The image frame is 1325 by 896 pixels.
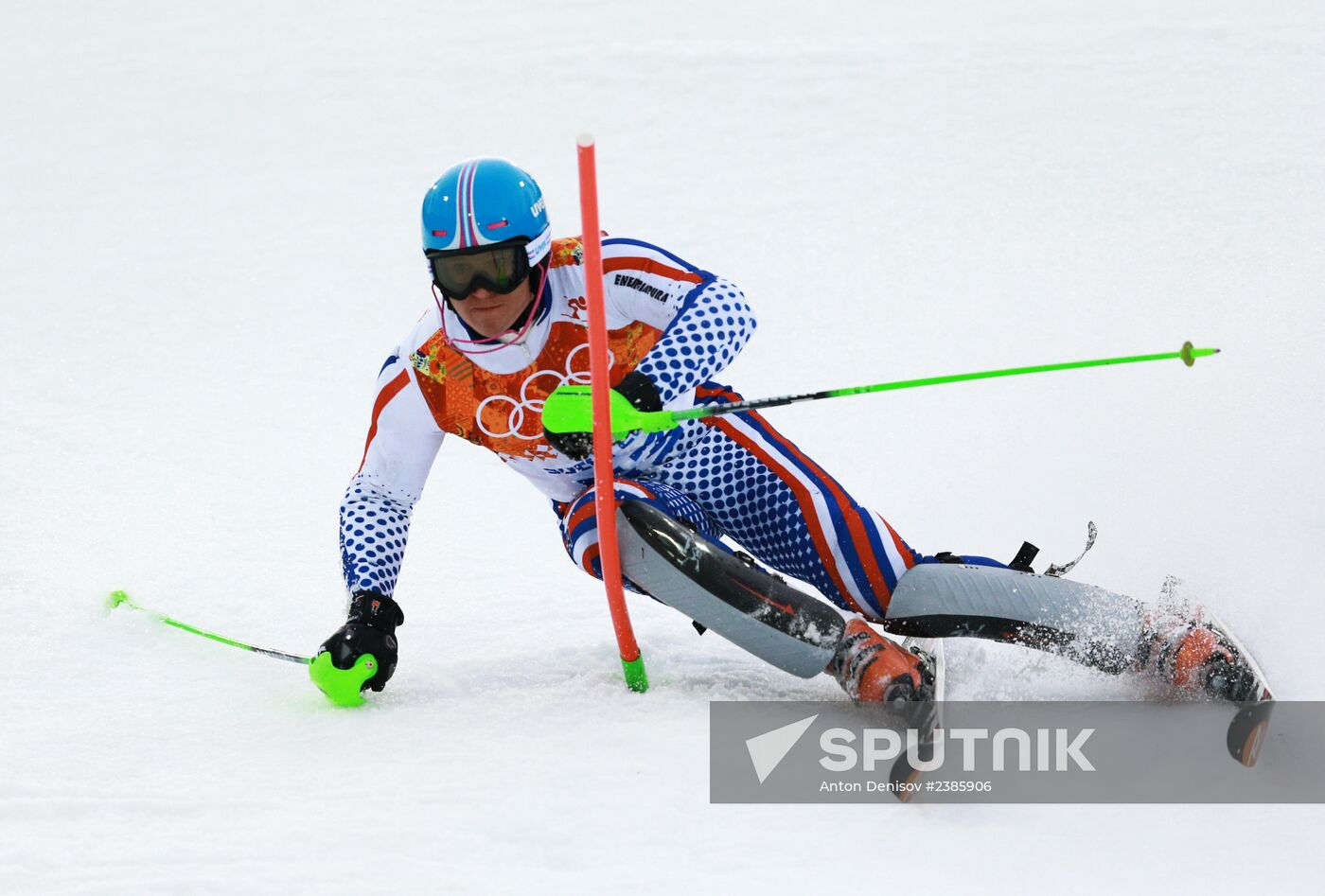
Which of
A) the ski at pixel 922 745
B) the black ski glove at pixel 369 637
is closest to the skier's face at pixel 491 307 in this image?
the black ski glove at pixel 369 637

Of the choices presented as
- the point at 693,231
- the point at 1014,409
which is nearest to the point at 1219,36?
the point at 693,231

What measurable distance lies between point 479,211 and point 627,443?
→ 1.94 ft

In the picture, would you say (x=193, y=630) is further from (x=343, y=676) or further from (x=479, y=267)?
(x=479, y=267)

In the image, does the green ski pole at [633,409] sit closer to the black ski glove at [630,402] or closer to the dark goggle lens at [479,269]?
the black ski glove at [630,402]

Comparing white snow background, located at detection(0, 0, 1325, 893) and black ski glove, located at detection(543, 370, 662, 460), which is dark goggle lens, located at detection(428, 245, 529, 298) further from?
white snow background, located at detection(0, 0, 1325, 893)

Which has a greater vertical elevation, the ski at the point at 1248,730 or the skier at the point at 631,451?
the skier at the point at 631,451

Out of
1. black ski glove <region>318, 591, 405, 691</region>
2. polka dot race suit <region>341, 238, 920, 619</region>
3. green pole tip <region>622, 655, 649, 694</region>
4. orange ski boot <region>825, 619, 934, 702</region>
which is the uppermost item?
polka dot race suit <region>341, 238, 920, 619</region>

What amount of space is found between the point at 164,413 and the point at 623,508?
12.2ft

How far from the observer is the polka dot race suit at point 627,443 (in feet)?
10.1

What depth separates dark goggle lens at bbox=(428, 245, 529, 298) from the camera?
9.66 ft

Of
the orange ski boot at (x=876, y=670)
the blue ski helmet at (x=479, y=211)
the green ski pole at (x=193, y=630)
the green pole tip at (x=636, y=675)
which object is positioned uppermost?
the blue ski helmet at (x=479, y=211)

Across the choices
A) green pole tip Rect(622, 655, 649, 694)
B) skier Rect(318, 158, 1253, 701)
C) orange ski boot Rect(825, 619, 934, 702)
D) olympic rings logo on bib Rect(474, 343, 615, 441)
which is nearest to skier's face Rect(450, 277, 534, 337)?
skier Rect(318, 158, 1253, 701)

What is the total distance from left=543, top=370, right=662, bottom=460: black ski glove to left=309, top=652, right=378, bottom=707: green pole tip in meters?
0.63

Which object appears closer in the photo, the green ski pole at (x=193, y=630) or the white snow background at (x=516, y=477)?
the white snow background at (x=516, y=477)
